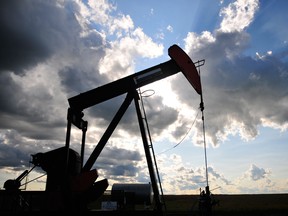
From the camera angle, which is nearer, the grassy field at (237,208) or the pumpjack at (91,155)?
the pumpjack at (91,155)

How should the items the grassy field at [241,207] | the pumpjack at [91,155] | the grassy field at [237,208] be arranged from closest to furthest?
the pumpjack at [91,155]
the grassy field at [237,208]
the grassy field at [241,207]

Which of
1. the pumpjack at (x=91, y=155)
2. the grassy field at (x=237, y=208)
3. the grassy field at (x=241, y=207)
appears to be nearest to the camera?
the pumpjack at (x=91, y=155)

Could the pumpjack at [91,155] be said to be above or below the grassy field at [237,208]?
above

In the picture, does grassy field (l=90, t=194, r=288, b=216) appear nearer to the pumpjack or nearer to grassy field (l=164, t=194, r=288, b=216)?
grassy field (l=164, t=194, r=288, b=216)

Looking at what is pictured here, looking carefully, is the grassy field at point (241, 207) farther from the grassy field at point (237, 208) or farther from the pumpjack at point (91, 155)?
the pumpjack at point (91, 155)

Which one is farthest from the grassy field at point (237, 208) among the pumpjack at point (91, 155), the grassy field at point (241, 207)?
the pumpjack at point (91, 155)

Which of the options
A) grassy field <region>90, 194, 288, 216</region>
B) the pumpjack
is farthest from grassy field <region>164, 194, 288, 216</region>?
the pumpjack

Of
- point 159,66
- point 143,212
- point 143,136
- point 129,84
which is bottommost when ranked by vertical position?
point 143,212

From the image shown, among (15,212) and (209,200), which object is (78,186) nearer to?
(15,212)

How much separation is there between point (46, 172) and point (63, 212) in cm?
157

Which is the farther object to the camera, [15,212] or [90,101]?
[90,101]

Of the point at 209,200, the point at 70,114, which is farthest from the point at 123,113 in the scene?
the point at 209,200

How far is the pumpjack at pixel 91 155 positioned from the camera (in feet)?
23.0

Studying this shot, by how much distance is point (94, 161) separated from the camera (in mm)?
7672
